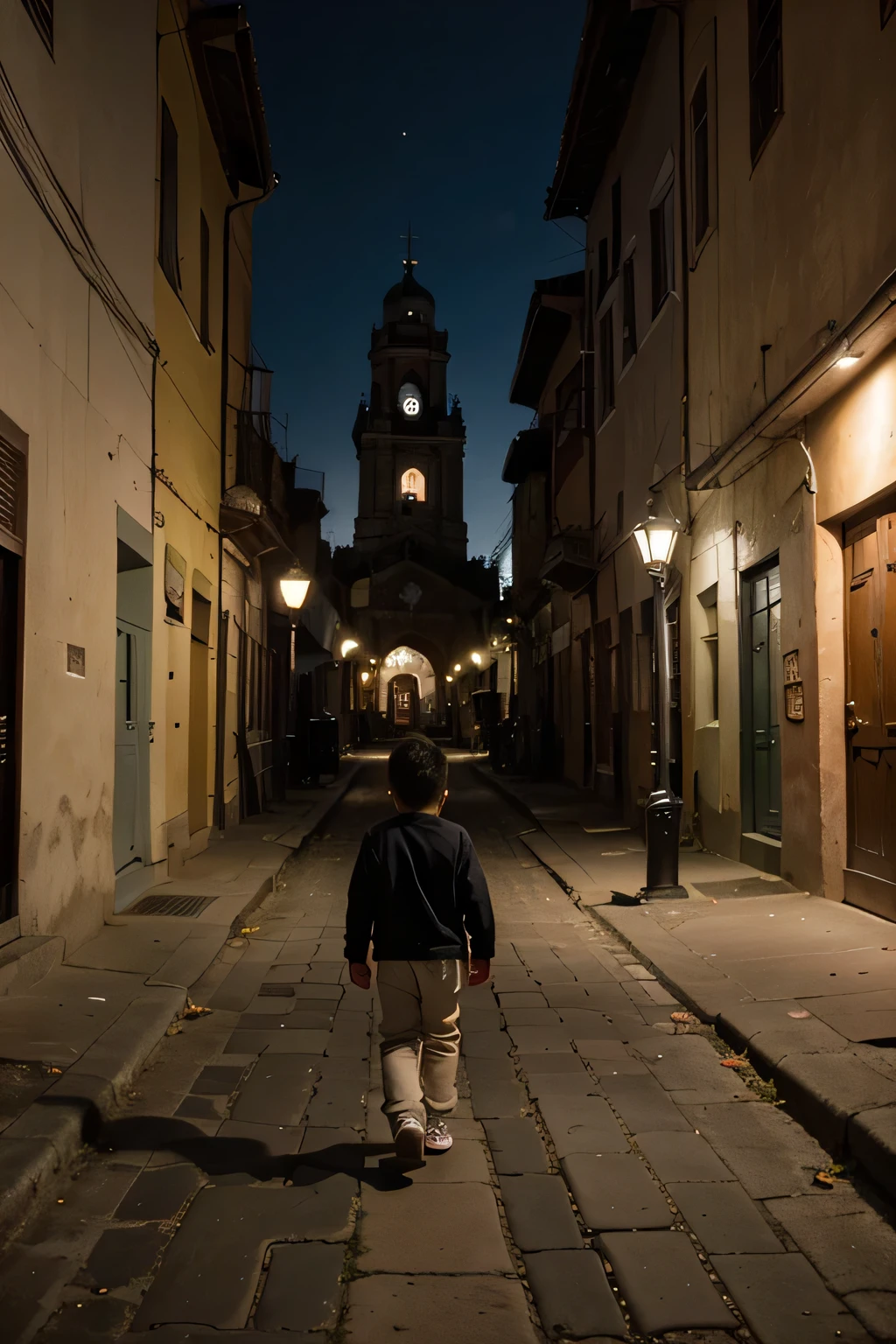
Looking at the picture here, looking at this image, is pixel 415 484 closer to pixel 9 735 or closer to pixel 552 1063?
pixel 9 735

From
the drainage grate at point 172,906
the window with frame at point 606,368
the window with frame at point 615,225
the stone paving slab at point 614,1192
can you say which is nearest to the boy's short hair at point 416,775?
the stone paving slab at point 614,1192

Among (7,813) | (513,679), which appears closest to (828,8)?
(7,813)

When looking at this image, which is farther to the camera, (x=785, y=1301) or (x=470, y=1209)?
(x=470, y=1209)

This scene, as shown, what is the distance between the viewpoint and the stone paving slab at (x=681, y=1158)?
3.76m

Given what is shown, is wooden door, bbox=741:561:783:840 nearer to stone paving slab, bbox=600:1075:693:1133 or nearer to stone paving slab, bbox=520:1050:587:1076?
stone paving slab, bbox=520:1050:587:1076

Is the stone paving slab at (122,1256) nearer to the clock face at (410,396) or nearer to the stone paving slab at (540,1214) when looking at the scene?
the stone paving slab at (540,1214)

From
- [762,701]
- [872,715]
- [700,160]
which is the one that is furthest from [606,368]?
[872,715]

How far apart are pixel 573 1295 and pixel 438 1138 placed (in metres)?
1.07

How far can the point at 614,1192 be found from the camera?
3.62 metres

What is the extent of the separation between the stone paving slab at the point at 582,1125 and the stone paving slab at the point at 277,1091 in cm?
102

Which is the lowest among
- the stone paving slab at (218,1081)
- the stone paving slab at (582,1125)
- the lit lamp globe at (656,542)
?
the stone paving slab at (218,1081)

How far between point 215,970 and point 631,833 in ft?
24.9

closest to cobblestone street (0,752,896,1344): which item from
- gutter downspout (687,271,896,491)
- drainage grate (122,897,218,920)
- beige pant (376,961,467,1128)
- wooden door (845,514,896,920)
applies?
beige pant (376,961,467,1128)

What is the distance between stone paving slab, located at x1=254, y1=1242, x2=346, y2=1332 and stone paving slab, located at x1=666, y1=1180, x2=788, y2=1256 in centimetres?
111
